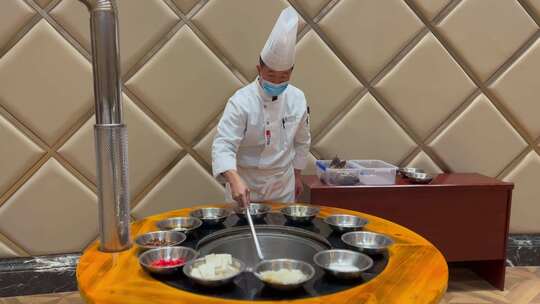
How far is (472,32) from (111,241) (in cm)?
270

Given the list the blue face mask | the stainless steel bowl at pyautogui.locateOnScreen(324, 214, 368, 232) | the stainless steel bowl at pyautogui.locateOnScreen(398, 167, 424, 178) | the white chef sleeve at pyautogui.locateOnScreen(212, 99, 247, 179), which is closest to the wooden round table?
the stainless steel bowl at pyautogui.locateOnScreen(324, 214, 368, 232)

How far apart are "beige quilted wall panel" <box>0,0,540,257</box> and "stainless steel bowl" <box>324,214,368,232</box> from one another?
1297 millimetres

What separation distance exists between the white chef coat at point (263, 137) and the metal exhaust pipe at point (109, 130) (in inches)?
24.9

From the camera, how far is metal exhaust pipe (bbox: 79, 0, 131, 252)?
1.41 metres

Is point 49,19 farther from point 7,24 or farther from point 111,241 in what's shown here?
point 111,241

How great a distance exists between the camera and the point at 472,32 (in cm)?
302

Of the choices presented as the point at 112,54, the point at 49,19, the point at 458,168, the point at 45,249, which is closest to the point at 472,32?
the point at 458,168

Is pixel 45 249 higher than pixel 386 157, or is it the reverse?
pixel 45 249

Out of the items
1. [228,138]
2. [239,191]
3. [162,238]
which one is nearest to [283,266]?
[162,238]

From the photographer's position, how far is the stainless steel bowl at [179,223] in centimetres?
166

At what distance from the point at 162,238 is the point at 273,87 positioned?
0.91 m

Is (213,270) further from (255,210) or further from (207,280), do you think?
(255,210)

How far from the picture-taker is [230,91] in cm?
289

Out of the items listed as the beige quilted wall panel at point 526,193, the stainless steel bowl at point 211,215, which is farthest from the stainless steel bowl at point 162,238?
the beige quilted wall panel at point 526,193
